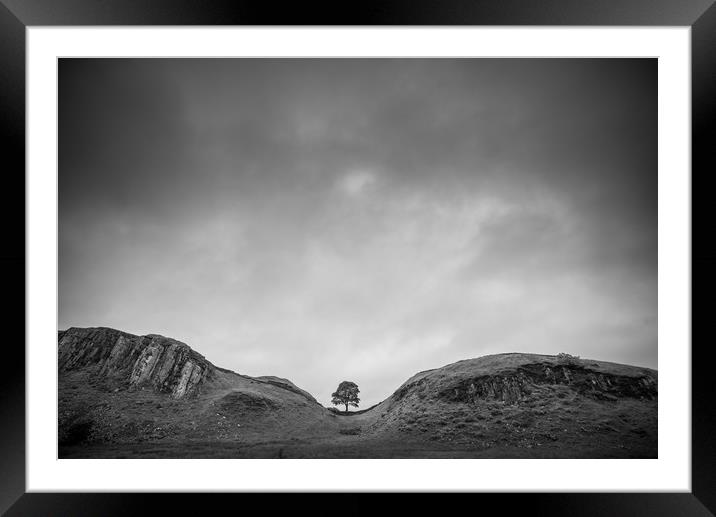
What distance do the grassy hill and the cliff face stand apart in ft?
0.17

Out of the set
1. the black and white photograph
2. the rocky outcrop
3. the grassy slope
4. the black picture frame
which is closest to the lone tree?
the black and white photograph

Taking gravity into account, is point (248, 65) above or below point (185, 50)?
above

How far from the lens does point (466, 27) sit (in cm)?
582

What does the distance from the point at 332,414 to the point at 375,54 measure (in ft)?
56.5

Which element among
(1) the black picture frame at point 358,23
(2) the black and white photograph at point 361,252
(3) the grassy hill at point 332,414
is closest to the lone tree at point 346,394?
(3) the grassy hill at point 332,414

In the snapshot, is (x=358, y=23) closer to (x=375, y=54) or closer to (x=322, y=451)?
(x=375, y=54)

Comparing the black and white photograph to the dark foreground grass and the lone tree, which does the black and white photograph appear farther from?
the lone tree

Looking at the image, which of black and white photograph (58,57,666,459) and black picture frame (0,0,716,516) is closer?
black picture frame (0,0,716,516)

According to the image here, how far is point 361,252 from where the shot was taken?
1702cm

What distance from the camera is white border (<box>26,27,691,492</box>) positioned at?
591cm

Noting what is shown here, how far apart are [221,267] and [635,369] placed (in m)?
20.6

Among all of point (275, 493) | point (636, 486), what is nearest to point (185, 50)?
point (275, 493)

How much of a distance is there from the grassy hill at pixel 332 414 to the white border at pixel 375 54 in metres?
4.62

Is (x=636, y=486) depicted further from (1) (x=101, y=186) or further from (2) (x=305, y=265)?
(1) (x=101, y=186)
